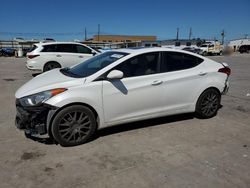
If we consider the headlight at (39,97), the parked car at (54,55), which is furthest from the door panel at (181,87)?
the parked car at (54,55)

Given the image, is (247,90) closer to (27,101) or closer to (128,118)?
(128,118)

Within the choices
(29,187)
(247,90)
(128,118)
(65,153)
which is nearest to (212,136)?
(128,118)

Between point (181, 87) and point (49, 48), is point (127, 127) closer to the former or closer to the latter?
point (181, 87)

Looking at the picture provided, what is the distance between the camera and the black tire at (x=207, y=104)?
5828mm

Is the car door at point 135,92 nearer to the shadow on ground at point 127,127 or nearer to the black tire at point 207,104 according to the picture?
the shadow on ground at point 127,127

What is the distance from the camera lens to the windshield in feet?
16.2

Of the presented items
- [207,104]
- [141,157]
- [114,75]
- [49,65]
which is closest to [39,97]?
[114,75]

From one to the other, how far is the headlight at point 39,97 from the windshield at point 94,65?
0.63 m

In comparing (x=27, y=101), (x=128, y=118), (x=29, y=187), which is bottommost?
(x=29, y=187)

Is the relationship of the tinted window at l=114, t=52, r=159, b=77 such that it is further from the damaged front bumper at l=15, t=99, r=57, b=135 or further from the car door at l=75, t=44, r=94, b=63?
the car door at l=75, t=44, r=94, b=63

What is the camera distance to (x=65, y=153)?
14.0 feet

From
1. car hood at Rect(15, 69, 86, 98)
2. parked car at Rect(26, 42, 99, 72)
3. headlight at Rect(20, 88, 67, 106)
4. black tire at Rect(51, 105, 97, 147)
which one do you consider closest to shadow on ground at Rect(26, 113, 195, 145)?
black tire at Rect(51, 105, 97, 147)

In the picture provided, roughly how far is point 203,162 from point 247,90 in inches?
254

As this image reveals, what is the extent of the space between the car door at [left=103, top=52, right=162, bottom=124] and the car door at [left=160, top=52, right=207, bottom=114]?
0.18 m
